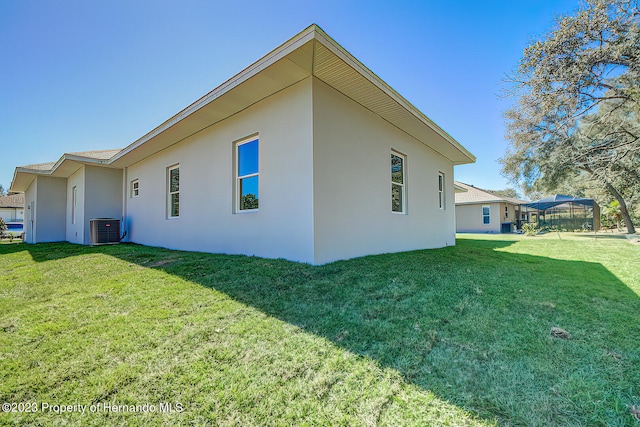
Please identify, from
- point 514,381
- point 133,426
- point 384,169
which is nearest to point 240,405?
point 133,426

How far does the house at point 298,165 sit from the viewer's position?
181 inches

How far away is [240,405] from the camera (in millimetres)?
1657

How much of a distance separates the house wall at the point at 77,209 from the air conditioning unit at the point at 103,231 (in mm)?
1303

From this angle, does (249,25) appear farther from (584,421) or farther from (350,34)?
(584,421)

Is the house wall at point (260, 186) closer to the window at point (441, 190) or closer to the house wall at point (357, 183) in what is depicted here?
the house wall at point (357, 183)

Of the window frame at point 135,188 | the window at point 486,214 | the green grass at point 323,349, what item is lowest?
the green grass at point 323,349

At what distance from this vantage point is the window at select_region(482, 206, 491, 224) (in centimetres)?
2155

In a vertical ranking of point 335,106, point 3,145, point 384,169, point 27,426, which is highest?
point 3,145

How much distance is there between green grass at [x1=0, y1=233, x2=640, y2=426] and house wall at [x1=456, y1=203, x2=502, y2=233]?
63.2ft

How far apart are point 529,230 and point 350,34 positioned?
58.7ft

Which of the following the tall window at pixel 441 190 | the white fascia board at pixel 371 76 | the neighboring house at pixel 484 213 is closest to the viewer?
the white fascia board at pixel 371 76

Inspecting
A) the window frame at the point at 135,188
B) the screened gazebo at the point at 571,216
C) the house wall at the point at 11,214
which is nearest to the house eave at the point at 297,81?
the window frame at the point at 135,188

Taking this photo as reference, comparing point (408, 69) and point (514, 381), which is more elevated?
point (408, 69)

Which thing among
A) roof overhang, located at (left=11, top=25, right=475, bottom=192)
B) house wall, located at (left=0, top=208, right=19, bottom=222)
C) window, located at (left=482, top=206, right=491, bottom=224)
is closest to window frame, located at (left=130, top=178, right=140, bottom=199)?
roof overhang, located at (left=11, top=25, right=475, bottom=192)
